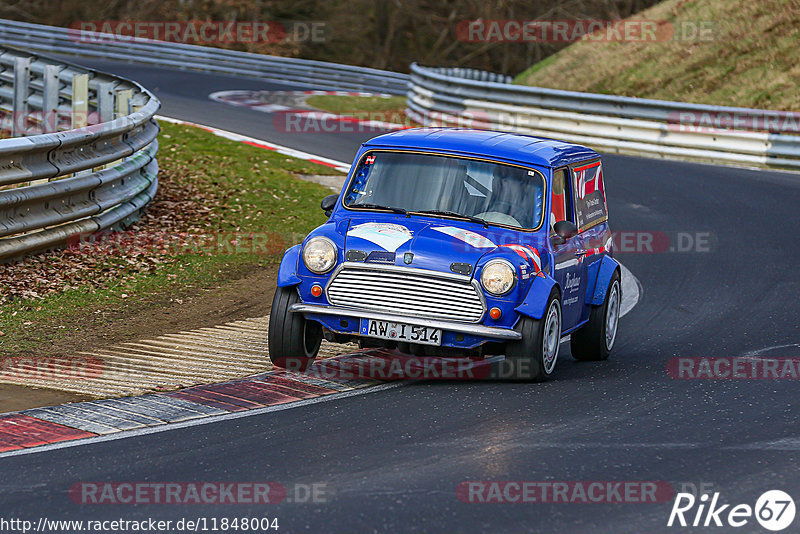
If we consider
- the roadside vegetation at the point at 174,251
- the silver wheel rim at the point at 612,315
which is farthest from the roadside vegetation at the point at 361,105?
the silver wheel rim at the point at 612,315

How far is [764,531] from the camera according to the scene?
210 inches

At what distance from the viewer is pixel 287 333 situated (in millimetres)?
8219

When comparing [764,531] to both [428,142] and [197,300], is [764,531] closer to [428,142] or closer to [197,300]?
[428,142]

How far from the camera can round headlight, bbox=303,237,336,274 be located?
27.0 ft

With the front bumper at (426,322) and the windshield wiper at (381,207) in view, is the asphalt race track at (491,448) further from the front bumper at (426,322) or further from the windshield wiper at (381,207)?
the windshield wiper at (381,207)

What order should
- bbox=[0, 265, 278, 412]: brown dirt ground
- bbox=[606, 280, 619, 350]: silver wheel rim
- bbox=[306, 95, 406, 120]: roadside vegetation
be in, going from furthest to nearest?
1. bbox=[306, 95, 406, 120]: roadside vegetation
2. bbox=[606, 280, 619, 350]: silver wheel rim
3. bbox=[0, 265, 278, 412]: brown dirt ground

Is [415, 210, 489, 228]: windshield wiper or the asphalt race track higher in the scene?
[415, 210, 489, 228]: windshield wiper

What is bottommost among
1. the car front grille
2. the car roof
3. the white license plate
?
the white license plate

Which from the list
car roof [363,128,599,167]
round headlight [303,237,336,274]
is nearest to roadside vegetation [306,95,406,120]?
car roof [363,128,599,167]

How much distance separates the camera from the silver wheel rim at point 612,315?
9.66 metres

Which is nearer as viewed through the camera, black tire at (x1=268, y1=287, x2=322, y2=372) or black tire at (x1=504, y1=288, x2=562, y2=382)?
black tire at (x1=504, y1=288, x2=562, y2=382)

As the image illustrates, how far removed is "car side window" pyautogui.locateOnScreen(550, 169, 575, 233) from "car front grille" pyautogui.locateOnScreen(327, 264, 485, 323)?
3.53ft

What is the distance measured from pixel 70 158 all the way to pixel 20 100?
24.3 feet

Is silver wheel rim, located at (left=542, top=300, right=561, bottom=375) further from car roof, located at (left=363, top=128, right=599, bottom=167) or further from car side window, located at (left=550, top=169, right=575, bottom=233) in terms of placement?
car roof, located at (left=363, top=128, right=599, bottom=167)
